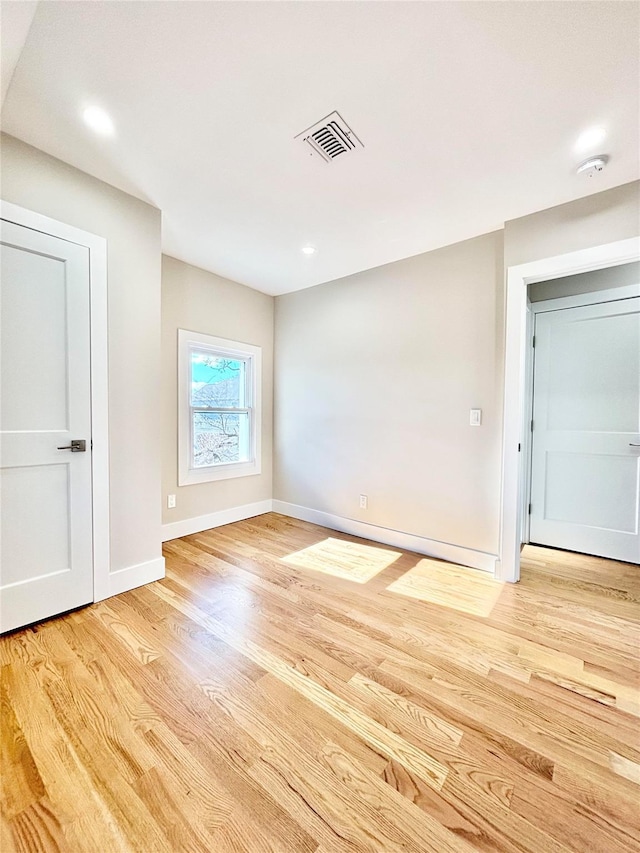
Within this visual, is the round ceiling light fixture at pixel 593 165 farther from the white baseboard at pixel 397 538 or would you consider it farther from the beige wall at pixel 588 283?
the white baseboard at pixel 397 538

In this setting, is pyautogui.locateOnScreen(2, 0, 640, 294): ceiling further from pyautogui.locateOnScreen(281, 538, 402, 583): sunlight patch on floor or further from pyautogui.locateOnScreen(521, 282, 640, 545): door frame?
pyautogui.locateOnScreen(281, 538, 402, 583): sunlight patch on floor

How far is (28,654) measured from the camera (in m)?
1.61

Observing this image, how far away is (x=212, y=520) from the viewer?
3.43 metres

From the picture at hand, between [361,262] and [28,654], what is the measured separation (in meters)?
3.46

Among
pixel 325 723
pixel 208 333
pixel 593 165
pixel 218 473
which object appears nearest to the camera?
pixel 325 723

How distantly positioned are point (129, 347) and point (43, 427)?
27.1 inches

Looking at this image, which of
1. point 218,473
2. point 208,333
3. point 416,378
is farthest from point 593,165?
point 218,473

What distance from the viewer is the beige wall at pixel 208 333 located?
3.04 metres

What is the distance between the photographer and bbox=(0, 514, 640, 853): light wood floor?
936mm

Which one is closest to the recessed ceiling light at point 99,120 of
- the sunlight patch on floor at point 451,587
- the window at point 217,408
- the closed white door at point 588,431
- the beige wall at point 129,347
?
the beige wall at point 129,347

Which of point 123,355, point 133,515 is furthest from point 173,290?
point 133,515

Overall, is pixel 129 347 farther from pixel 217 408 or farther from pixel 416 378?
pixel 416 378

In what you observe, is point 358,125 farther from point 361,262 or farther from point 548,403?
point 548,403

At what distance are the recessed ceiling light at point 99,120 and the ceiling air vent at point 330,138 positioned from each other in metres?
0.90
